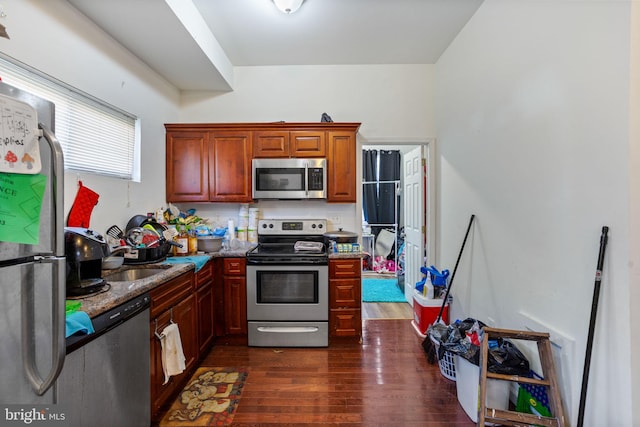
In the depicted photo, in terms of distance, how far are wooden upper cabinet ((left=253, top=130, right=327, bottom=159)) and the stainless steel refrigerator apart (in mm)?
2039

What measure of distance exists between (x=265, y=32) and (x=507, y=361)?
125 inches

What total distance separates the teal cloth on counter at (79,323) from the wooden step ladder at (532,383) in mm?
1911

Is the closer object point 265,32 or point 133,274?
point 133,274

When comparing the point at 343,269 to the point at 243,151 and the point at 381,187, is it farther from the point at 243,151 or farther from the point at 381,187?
the point at 381,187

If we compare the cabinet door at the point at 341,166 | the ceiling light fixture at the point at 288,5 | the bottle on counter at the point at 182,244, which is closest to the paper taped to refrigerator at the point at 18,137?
the bottle on counter at the point at 182,244

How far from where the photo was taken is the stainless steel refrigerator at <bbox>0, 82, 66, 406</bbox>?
76 cm

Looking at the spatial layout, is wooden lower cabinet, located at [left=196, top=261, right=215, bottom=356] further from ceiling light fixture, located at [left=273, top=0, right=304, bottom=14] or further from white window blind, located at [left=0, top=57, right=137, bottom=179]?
ceiling light fixture, located at [left=273, top=0, right=304, bottom=14]

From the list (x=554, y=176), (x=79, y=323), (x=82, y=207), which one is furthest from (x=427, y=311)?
(x=82, y=207)

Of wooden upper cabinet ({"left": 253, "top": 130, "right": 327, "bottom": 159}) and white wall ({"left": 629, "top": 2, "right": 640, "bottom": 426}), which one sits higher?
wooden upper cabinet ({"left": 253, "top": 130, "right": 327, "bottom": 159})

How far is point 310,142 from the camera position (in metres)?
2.84

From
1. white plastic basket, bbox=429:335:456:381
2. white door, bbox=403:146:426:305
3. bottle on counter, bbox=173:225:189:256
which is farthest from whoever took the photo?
white door, bbox=403:146:426:305

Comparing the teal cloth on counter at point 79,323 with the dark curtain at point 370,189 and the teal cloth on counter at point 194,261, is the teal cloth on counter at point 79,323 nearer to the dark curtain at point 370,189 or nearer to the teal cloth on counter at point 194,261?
the teal cloth on counter at point 194,261

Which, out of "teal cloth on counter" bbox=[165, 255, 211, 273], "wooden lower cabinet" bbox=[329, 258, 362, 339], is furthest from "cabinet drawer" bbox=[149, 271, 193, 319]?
"wooden lower cabinet" bbox=[329, 258, 362, 339]

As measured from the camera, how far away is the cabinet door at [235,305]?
253 cm
